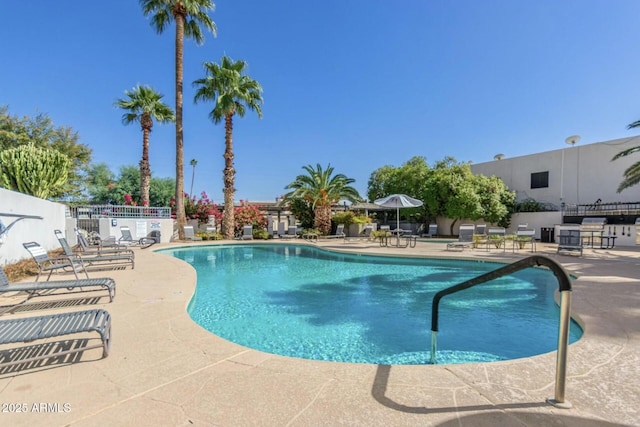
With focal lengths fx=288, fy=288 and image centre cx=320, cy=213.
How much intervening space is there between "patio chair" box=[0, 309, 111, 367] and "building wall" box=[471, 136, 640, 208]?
95.2 ft

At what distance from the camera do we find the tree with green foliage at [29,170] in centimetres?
1345

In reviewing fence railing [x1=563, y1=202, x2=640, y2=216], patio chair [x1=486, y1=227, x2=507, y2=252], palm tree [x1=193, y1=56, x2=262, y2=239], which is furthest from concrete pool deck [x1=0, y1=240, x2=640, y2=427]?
fence railing [x1=563, y1=202, x2=640, y2=216]

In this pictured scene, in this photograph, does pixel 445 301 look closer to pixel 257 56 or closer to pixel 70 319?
pixel 70 319

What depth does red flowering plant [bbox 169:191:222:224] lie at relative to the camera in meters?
23.5

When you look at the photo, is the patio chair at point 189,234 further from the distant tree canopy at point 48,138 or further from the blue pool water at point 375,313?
the distant tree canopy at point 48,138

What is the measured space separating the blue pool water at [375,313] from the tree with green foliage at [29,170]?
1075 centimetres

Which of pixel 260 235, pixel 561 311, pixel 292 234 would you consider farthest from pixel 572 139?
pixel 561 311

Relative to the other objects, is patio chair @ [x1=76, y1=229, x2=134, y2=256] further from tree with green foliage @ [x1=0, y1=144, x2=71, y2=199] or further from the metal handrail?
the metal handrail

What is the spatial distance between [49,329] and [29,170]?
1598cm

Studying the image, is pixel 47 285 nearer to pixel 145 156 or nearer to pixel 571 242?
pixel 571 242

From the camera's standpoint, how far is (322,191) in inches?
855

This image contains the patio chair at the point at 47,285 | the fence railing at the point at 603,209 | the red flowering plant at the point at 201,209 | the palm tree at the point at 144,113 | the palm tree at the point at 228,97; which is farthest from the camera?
the red flowering plant at the point at 201,209

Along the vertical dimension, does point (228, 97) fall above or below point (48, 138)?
above

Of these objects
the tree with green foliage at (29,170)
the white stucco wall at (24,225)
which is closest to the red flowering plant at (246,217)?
the tree with green foliage at (29,170)
